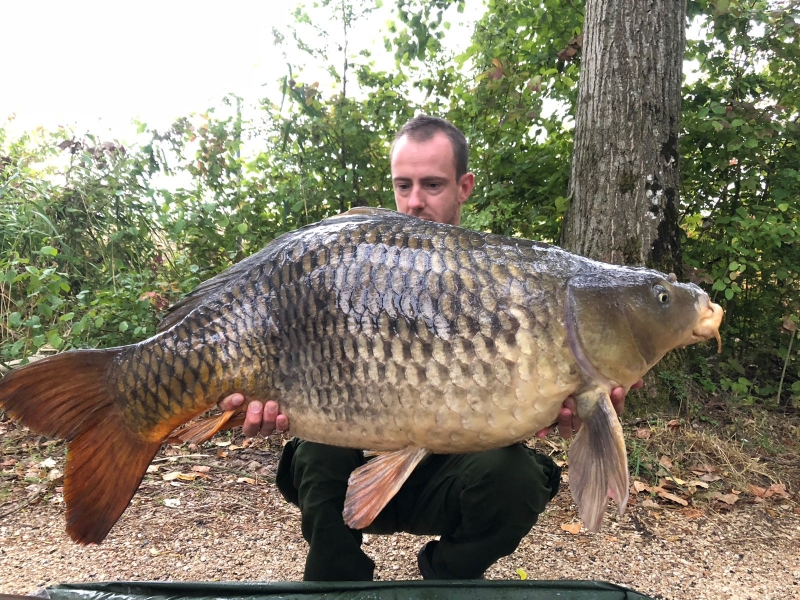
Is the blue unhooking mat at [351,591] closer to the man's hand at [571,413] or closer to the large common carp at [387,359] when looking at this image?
the large common carp at [387,359]

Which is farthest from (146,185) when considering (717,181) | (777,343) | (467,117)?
(777,343)

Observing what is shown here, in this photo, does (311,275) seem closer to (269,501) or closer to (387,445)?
(387,445)

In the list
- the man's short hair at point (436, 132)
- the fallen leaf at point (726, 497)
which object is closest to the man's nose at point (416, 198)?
the man's short hair at point (436, 132)

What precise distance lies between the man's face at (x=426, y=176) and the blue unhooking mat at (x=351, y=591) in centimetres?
93

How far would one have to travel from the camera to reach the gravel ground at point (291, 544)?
1.57 m

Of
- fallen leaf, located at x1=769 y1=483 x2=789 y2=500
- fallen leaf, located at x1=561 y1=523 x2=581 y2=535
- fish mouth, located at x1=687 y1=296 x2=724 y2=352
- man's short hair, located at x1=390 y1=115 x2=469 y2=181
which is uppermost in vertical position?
man's short hair, located at x1=390 y1=115 x2=469 y2=181

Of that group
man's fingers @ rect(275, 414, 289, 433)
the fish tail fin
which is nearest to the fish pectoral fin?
man's fingers @ rect(275, 414, 289, 433)

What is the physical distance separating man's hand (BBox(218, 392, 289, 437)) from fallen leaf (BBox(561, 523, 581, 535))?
1171 mm

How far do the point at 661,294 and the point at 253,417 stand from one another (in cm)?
70

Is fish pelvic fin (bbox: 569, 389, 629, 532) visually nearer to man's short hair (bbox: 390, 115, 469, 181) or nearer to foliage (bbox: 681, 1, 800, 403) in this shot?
man's short hair (bbox: 390, 115, 469, 181)

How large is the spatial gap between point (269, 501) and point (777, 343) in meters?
2.46

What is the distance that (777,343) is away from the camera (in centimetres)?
282

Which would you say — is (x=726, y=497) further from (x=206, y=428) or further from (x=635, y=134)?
(x=206, y=428)

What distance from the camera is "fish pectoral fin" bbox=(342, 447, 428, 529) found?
93 centimetres
